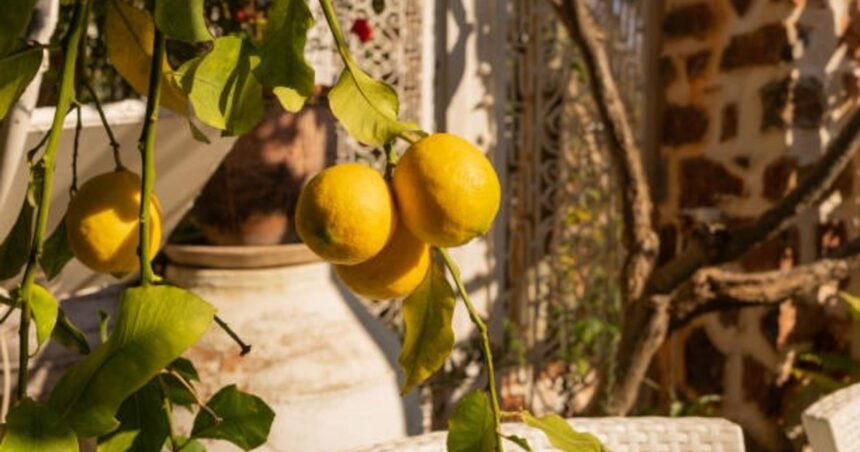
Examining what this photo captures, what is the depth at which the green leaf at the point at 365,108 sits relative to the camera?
41cm

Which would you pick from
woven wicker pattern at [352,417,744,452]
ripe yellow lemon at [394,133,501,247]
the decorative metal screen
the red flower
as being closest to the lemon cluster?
ripe yellow lemon at [394,133,501,247]

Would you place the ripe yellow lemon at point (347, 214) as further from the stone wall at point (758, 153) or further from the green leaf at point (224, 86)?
the stone wall at point (758, 153)

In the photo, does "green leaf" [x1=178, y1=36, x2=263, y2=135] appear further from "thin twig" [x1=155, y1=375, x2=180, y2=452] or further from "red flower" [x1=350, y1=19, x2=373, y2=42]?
"red flower" [x1=350, y1=19, x2=373, y2=42]

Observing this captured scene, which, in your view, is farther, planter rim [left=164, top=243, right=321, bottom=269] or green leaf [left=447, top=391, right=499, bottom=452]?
planter rim [left=164, top=243, right=321, bottom=269]

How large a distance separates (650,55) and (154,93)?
2951 mm

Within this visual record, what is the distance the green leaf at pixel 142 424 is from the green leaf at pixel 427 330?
0.10 m

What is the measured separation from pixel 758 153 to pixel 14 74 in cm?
269

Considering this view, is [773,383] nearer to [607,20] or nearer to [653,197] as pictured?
[653,197]

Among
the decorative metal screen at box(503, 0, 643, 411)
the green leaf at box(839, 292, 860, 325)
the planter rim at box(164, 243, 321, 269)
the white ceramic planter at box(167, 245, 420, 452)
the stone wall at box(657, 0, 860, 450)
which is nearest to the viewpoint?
the white ceramic planter at box(167, 245, 420, 452)

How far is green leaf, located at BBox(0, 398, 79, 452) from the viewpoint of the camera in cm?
38

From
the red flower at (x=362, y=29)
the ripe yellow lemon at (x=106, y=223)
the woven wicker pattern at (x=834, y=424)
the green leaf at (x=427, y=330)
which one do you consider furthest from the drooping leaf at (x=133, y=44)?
the red flower at (x=362, y=29)

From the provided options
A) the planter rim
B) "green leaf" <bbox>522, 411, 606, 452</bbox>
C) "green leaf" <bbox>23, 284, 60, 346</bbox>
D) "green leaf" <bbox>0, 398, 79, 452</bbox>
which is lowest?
the planter rim

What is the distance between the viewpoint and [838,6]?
283 cm

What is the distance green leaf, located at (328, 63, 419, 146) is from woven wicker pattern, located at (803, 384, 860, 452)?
109 centimetres
